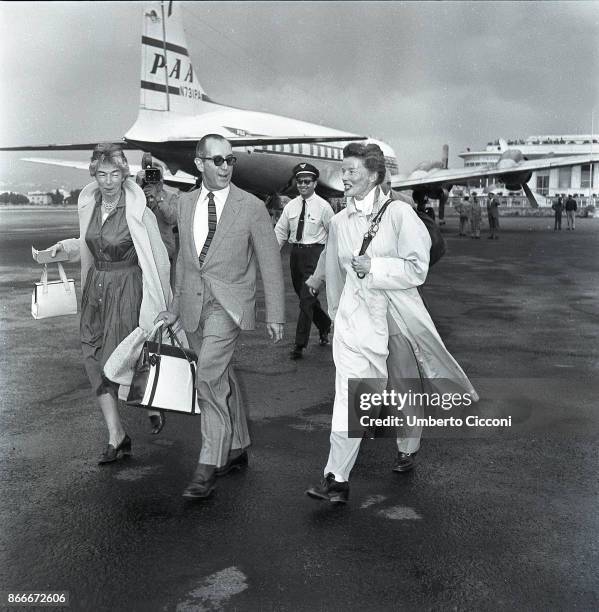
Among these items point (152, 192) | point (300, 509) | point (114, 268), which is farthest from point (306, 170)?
point (300, 509)

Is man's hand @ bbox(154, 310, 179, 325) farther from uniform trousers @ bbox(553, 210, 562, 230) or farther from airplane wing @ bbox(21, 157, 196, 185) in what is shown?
uniform trousers @ bbox(553, 210, 562, 230)

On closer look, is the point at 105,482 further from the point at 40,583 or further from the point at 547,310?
the point at 547,310

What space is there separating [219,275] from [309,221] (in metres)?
3.76

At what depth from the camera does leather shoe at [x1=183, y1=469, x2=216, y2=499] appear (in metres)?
4.02

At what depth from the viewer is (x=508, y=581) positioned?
10.0 feet

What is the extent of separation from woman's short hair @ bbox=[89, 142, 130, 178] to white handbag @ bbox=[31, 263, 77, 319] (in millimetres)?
980

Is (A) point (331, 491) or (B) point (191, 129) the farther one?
(B) point (191, 129)

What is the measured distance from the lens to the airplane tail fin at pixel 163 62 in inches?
952

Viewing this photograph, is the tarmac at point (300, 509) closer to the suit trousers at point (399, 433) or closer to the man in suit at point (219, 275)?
the suit trousers at point (399, 433)

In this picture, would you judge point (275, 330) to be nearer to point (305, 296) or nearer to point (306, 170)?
point (305, 296)

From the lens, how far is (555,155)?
139750mm

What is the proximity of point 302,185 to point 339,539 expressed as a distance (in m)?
4.90

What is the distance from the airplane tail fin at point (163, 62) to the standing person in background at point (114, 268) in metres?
20.4

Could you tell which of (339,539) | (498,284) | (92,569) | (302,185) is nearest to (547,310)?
(498,284)
